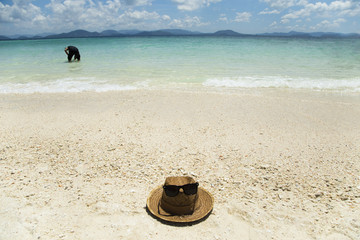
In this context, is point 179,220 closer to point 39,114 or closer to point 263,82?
point 39,114

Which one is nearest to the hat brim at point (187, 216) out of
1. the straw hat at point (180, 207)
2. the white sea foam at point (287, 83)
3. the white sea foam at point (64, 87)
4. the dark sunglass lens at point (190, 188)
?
the straw hat at point (180, 207)

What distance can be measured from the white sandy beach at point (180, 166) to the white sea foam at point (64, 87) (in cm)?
207

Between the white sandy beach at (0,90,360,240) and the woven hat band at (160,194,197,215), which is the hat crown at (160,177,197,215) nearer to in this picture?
the woven hat band at (160,194,197,215)

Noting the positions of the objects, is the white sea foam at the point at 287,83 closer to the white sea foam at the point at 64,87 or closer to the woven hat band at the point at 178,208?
the white sea foam at the point at 64,87

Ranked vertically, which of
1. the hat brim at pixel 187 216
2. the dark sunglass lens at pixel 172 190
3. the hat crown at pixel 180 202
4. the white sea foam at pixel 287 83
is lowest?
the hat brim at pixel 187 216

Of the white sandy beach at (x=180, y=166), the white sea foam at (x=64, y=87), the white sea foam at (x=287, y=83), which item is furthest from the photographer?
the white sea foam at (x=287, y=83)

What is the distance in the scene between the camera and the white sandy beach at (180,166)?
2.93m

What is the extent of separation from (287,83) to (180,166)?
317 inches

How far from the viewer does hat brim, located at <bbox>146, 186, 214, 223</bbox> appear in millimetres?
2986

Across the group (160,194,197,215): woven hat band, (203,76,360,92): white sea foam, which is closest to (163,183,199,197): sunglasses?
(160,194,197,215): woven hat band

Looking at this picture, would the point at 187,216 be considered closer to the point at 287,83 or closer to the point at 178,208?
the point at 178,208

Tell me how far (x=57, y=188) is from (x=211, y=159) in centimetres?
253

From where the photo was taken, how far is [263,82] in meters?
10.6

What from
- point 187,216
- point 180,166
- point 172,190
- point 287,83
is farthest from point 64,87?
point 287,83
